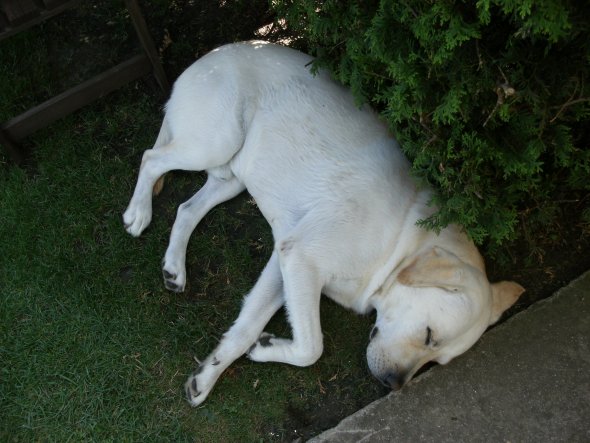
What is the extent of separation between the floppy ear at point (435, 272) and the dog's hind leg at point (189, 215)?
1403 millimetres

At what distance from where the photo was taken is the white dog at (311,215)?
3285 millimetres

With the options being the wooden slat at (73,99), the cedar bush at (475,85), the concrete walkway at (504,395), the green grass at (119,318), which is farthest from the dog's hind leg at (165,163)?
the concrete walkway at (504,395)

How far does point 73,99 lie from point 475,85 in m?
2.73

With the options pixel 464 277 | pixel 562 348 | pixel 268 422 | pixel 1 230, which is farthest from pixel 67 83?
pixel 562 348

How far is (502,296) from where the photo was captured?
353cm

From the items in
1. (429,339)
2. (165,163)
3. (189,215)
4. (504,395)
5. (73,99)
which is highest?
(73,99)

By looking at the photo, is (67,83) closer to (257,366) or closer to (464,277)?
(257,366)

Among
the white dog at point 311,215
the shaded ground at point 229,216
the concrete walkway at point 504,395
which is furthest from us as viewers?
the shaded ground at point 229,216

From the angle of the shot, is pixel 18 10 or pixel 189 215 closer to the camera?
pixel 18 10

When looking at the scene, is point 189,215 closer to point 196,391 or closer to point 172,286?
point 172,286

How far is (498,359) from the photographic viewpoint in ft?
12.1

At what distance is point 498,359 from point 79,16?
4086mm

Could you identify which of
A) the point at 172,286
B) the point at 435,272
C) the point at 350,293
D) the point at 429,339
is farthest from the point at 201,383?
the point at 435,272

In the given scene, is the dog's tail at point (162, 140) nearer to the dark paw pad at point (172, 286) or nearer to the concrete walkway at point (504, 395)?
the dark paw pad at point (172, 286)
